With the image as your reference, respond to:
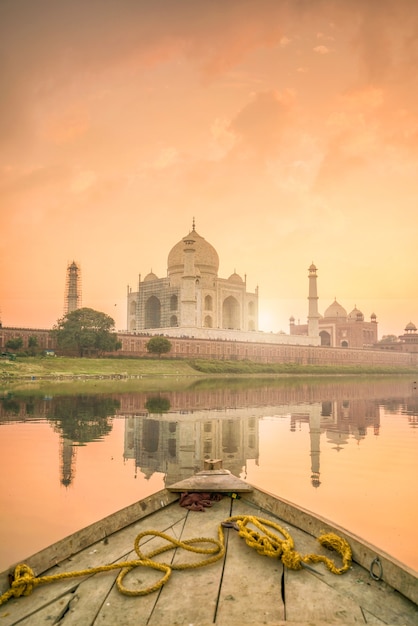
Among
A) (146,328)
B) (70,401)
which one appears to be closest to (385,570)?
(70,401)

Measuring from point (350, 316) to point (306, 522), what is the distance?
9929 cm

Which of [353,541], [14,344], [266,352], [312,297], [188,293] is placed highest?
[312,297]

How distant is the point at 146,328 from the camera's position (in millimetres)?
78562

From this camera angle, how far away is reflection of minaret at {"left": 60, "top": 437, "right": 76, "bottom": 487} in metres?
9.64

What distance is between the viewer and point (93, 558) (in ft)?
15.4

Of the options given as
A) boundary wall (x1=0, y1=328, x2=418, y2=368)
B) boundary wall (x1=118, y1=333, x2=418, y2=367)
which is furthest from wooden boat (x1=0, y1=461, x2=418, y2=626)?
boundary wall (x1=118, y1=333, x2=418, y2=367)

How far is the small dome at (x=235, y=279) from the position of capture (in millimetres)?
82731

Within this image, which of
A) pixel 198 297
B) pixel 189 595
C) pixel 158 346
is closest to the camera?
pixel 189 595

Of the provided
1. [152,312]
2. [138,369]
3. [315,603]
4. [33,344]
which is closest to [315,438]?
[315,603]

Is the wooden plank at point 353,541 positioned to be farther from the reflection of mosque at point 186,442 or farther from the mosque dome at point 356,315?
the mosque dome at point 356,315

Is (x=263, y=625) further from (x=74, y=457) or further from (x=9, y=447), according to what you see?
(x=9, y=447)

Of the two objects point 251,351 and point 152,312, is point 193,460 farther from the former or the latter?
point 152,312

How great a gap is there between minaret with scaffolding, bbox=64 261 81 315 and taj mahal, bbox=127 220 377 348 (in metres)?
10.2

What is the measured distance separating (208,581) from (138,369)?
47.9 metres
